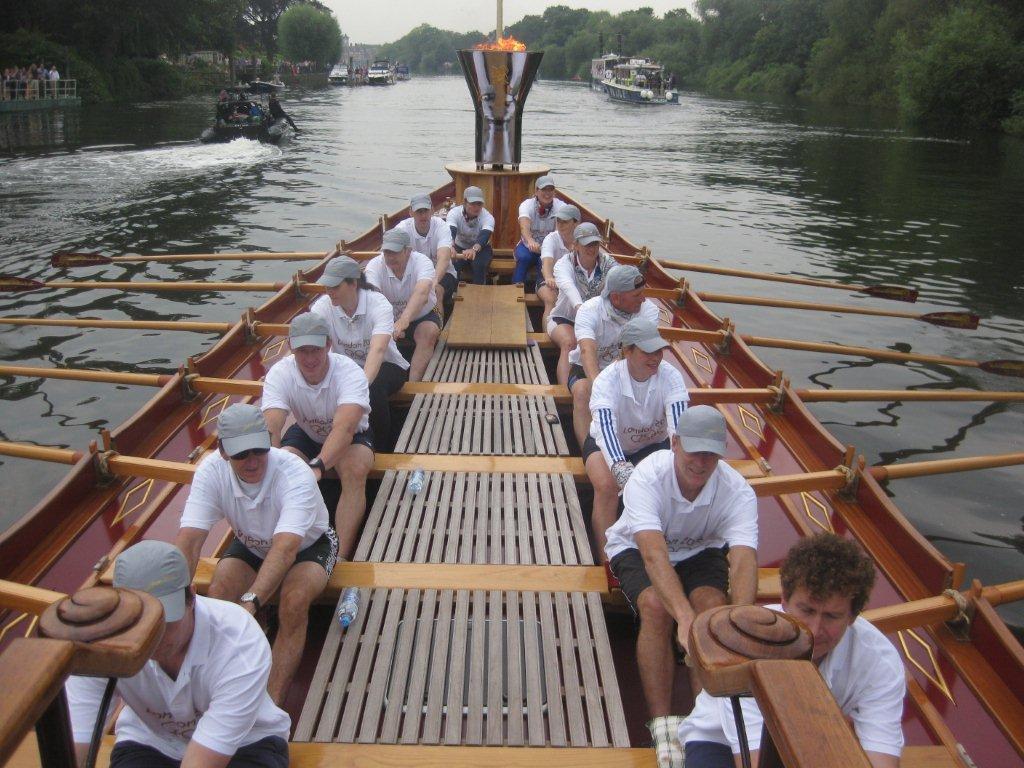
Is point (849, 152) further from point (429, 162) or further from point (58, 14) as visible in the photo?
point (58, 14)

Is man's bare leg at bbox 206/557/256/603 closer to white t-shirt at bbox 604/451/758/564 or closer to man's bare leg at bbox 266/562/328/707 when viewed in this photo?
man's bare leg at bbox 266/562/328/707

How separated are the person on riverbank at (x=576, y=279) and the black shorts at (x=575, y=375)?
0.99 feet

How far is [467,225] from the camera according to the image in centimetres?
816

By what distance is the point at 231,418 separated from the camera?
9.29 ft

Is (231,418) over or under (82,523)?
over

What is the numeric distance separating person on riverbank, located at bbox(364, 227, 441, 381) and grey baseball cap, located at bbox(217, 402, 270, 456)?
283 cm

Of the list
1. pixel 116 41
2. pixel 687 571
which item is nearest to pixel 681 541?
pixel 687 571

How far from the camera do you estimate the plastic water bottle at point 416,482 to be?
Result: 407cm

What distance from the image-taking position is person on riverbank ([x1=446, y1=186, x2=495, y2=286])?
8.03 m

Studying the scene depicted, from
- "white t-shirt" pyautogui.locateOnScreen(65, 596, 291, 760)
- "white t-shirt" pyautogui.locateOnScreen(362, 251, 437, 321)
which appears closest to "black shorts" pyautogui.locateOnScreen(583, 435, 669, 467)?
"white t-shirt" pyautogui.locateOnScreen(65, 596, 291, 760)

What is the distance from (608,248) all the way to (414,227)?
2.96 m

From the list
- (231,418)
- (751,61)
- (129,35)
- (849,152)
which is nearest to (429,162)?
(849,152)

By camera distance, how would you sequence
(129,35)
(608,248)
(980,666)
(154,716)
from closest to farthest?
(154,716) → (980,666) → (608,248) → (129,35)

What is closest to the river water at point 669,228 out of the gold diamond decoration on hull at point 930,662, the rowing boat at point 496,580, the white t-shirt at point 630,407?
the rowing boat at point 496,580
